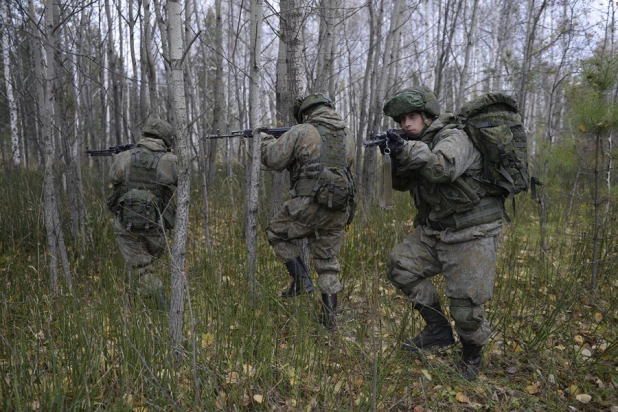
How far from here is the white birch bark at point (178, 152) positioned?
217cm

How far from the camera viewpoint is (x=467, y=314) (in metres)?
2.54

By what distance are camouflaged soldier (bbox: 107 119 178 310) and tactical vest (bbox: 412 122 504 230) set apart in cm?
241

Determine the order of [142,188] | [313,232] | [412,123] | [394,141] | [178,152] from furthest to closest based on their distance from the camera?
[142,188] → [313,232] → [412,123] → [394,141] → [178,152]

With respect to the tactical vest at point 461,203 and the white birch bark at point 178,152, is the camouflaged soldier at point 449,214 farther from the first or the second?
the white birch bark at point 178,152

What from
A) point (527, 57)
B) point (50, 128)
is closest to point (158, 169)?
point (50, 128)

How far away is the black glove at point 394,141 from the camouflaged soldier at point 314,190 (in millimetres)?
849

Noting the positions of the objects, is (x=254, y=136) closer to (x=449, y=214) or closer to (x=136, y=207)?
(x=136, y=207)

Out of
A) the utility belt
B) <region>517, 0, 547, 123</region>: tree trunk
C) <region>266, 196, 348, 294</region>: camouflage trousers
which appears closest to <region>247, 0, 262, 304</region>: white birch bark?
<region>266, 196, 348, 294</region>: camouflage trousers

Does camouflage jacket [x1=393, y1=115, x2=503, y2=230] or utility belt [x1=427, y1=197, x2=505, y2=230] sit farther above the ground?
camouflage jacket [x1=393, y1=115, x2=503, y2=230]

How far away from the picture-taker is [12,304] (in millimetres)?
3129

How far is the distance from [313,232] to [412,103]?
1.29 metres

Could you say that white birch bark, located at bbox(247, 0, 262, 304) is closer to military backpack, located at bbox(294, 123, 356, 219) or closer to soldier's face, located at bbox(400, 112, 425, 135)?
military backpack, located at bbox(294, 123, 356, 219)

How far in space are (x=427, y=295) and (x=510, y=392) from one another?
0.73 m

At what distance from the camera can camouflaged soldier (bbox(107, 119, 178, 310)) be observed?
3773 millimetres
